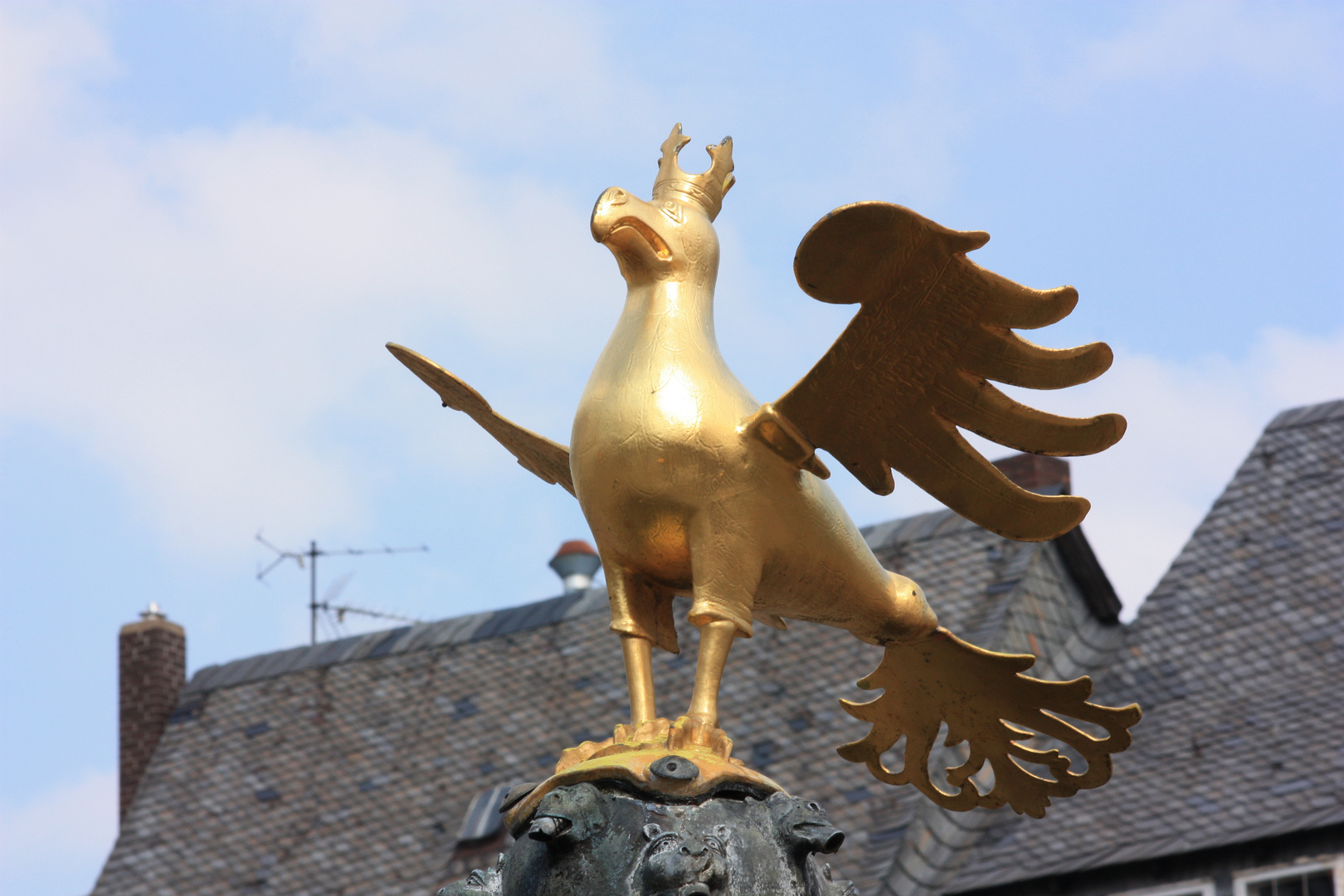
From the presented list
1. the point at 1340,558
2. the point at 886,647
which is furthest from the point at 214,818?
the point at 886,647

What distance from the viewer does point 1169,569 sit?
19.3 metres

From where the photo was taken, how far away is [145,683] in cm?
2334

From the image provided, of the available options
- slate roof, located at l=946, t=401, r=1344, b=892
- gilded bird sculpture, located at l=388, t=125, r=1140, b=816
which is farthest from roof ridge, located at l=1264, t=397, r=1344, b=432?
gilded bird sculpture, located at l=388, t=125, r=1140, b=816

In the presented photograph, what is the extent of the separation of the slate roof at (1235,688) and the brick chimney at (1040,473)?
188 cm

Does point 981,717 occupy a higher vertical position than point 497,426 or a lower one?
lower

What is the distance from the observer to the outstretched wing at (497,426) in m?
6.14

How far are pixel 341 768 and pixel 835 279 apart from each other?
16.1 meters

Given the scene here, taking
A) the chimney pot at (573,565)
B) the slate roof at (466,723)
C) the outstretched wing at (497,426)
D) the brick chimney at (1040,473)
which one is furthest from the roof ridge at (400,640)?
the outstretched wing at (497,426)

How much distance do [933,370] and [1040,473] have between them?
53.0 ft

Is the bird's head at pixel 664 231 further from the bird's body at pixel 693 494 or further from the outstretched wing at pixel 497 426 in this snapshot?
the outstretched wing at pixel 497 426

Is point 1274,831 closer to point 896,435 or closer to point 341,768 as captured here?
point 341,768

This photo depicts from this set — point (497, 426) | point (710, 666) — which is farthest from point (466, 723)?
point (710, 666)

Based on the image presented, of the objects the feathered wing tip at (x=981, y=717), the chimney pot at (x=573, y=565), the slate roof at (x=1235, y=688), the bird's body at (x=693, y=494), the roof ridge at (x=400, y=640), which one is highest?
the chimney pot at (x=573, y=565)

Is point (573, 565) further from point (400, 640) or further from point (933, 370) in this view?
point (933, 370)
